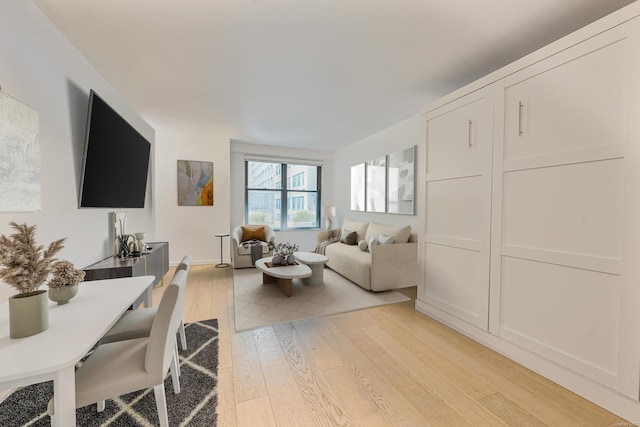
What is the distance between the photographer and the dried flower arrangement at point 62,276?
1.26 m

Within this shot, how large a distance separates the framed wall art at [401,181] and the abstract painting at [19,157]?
3852mm

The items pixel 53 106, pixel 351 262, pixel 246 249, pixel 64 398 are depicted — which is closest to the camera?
pixel 64 398

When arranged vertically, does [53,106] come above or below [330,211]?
above

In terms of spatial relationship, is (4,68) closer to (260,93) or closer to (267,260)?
(260,93)

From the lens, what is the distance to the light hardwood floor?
54.4 inches

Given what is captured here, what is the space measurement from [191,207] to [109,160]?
2448 millimetres

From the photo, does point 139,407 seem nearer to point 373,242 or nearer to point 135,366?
point 135,366

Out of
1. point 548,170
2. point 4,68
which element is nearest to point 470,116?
point 548,170

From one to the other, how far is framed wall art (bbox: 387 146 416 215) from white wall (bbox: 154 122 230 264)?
304 cm

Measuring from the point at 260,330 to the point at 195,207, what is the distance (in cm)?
328

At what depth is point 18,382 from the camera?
789mm

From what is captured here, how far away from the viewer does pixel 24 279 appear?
99 centimetres

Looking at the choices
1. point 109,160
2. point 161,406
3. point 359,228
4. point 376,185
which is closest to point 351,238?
point 359,228

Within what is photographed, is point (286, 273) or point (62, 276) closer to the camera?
point (62, 276)
